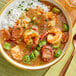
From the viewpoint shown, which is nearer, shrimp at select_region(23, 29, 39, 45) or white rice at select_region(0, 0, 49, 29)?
shrimp at select_region(23, 29, 39, 45)

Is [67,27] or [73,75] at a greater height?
[67,27]

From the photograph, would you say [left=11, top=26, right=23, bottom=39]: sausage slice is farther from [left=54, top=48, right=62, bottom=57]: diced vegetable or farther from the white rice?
[left=54, top=48, right=62, bottom=57]: diced vegetable

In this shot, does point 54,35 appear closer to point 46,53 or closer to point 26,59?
point 46,53

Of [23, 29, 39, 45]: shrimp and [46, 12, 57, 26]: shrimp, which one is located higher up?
[46, 12, 57, 26]: shrimp

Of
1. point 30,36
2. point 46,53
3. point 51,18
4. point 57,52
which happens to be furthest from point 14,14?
point 57,52

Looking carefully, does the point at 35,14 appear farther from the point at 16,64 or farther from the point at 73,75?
Answer: the point at 73,75

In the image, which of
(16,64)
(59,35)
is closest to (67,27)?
(59,35)

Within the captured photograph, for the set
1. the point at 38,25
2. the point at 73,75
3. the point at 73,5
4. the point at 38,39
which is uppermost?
the point at 73,5

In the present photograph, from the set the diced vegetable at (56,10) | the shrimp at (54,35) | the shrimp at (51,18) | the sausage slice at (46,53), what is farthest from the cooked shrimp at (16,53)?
the diced vegetable at (56,10)

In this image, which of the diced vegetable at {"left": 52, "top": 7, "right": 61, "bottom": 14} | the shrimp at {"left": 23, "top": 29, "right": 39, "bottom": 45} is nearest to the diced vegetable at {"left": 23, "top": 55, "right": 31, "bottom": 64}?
the shrimp at {"left": 23, "top": 29, "right": 39, "bottom": 45}
